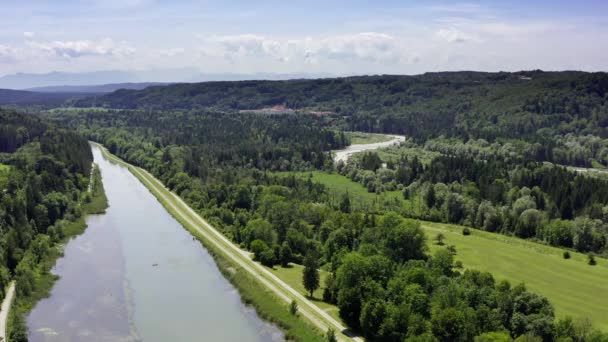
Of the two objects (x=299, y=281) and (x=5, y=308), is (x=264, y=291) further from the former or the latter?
(x=5, y=308)

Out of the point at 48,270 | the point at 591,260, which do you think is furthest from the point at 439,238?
the point at 48,270

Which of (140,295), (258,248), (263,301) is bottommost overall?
(140,295)

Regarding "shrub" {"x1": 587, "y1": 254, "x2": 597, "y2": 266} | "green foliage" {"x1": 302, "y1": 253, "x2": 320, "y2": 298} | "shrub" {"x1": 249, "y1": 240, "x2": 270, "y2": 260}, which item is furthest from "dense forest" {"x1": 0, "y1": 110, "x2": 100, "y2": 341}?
"shrub" {"x1": 587, "y1": 254, "x2": 597, "y2": 266}

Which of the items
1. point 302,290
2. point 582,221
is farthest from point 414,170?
point 302,290

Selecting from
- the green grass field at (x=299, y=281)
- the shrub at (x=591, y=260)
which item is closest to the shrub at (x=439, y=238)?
the shrub at (x=591, y=260)

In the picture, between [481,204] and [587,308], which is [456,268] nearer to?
[587,308]

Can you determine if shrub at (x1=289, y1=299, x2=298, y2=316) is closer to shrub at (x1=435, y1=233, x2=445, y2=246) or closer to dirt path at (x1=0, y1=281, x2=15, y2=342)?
dirt path at (x1=0, y1=281, x2=15, y2=342)
